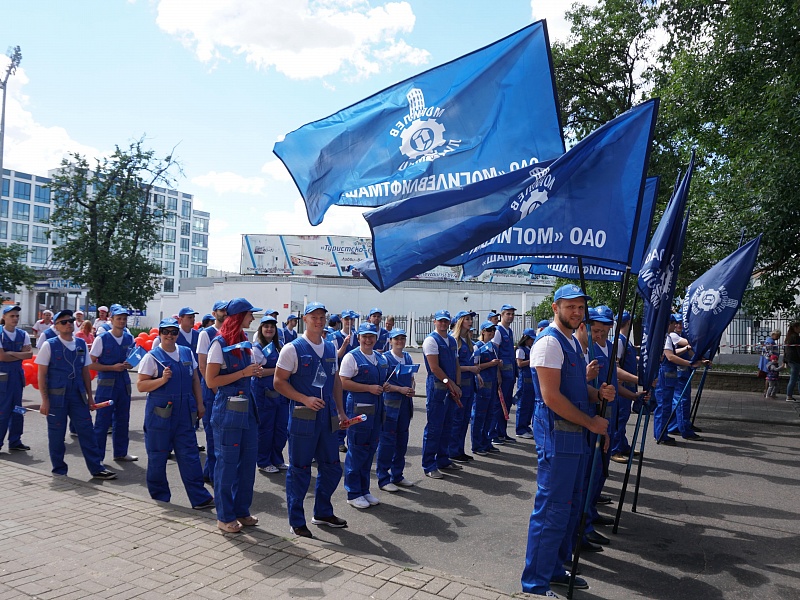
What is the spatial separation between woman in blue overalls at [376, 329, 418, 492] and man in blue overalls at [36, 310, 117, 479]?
331 cm

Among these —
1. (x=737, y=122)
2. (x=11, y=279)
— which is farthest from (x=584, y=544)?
(x=11, y=279)

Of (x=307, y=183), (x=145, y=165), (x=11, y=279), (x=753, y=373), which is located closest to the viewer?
(x=307, y=183)

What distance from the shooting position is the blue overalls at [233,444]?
5.49 metres

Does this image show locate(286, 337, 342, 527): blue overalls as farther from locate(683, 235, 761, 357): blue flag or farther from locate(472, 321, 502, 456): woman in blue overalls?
locate(683, 235, 761, 357): blue flag

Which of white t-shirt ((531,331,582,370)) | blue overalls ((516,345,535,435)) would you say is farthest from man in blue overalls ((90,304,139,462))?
white t-shirt ((531,331,582,370))

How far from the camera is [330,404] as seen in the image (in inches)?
228

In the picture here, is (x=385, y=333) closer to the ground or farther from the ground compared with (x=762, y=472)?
farther from the ground

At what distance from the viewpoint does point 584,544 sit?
5512 millimetres

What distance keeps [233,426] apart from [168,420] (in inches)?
48.8

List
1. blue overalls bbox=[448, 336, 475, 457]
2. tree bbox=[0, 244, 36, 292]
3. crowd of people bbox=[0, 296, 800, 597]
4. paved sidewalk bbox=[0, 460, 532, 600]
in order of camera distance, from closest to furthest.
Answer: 1. paved sidewalk bbox=[0, 460, 532, 600]
2. crowd of people bbox=[0, 296, 800, 597]
3. blue overalls bbox=[448, 336, 475, 457]
4. tree bbox=[0, 244, 36, 292]

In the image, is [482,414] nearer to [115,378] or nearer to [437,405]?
[437,405]

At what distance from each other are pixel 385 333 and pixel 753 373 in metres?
12.8

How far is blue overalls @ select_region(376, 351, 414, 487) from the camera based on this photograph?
7.46 metres

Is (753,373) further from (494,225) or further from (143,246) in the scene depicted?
(143,246)
